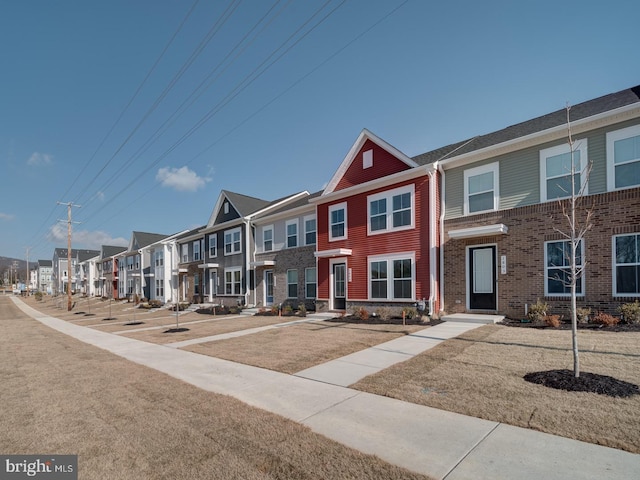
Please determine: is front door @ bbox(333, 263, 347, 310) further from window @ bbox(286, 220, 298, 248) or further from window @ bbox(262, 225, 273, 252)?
window @ bbox(262, 225, 273, 252)

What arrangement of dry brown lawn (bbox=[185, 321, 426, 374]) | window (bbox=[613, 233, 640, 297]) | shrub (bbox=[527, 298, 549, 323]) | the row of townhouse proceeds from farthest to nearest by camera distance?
shrub (bbox=[527, 298, 549, 323]) < the row of townhouse < window (bbox=[613, 233, 640, 297]) < dry brown lawn (bbox=[185, 321, 426, 374])

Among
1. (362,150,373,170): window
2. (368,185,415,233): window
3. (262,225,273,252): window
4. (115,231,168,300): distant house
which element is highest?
(362,150,373,170): window

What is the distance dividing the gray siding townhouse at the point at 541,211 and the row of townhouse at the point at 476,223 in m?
0.03


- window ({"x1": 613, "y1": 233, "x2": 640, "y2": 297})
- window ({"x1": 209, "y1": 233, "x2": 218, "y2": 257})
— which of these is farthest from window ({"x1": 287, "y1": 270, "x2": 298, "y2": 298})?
window ({"x1": 613, "y1": 233, "x2": 640, "y2": 297})

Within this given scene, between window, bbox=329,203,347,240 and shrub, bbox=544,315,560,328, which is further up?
window, bbox=329,203,347,240

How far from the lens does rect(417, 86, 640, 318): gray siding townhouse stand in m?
10.4

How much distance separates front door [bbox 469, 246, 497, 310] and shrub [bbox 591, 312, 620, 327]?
3258 millimetres

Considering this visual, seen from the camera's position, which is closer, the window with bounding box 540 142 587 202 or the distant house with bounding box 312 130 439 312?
the window with bounding box 540 142 587 202

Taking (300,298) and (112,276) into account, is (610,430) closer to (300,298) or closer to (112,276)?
(300,298)

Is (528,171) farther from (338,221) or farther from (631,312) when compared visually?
(338,221)

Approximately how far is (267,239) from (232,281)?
4996 mm

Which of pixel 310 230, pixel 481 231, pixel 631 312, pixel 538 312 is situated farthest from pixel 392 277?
pixel 631 312

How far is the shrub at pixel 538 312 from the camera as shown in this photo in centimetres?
1113

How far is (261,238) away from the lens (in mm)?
24516
